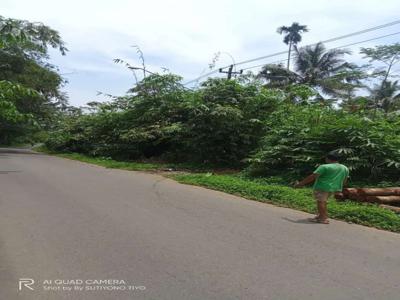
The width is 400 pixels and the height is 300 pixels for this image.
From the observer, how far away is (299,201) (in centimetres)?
1107

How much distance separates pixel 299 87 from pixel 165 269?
15923 mm

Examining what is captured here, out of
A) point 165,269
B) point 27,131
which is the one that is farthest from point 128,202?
point 27,131

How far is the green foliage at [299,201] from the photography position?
930 centimetres

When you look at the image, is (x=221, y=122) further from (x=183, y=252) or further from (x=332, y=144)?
(x=183, y=252)

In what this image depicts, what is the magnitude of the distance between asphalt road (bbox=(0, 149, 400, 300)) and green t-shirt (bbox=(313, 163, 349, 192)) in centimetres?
68

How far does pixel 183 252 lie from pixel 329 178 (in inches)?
149

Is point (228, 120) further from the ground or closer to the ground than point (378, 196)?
further from the ground

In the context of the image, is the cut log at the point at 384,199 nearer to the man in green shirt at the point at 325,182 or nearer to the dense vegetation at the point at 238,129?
the man in green shirt at the point at 325,182

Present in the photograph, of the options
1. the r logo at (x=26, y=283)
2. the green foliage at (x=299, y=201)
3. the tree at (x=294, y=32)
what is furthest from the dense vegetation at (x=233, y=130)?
the tree at (x=294, y=32)

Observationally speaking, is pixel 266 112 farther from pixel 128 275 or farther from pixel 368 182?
pixel 128 275

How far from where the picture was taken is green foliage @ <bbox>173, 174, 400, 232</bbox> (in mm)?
9297

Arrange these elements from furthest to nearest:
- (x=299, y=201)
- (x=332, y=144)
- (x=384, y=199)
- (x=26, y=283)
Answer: (x=332, y=144) → (x=299, y=201) → (x=384, y=199) → (x=26, y=283)

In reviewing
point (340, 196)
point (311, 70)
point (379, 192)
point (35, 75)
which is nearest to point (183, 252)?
point (340, 196)

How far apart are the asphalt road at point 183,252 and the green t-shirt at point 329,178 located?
0.68 metres
